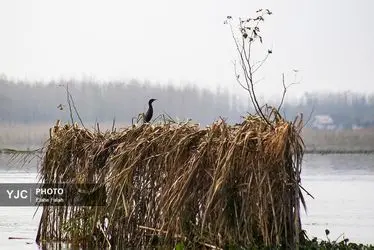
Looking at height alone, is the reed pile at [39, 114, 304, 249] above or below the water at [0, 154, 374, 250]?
above

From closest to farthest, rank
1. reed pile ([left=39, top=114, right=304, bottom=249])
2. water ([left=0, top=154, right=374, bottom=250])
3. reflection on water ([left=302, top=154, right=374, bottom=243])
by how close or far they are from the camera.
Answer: reed pile ([left=39, top=114, right=304, bottom=249]) < water ([left=0, top=154, right=374, bottom=250]) < reflection on water ([left=302, top=154, right=374, bottom=243])

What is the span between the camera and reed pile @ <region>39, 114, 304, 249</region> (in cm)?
1709

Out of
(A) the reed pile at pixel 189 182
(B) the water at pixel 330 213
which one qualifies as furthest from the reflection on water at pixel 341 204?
(A) the reed pile at pixel 189 182

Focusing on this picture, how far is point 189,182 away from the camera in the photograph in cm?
1764

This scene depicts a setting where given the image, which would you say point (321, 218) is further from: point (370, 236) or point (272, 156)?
point (272, 156)

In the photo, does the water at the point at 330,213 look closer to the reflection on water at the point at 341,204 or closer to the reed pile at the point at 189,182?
the reflection on water at the point at 341,204

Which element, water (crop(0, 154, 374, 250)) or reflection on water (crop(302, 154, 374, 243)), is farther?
reflection on water (crop(302, 154, 374, 243))

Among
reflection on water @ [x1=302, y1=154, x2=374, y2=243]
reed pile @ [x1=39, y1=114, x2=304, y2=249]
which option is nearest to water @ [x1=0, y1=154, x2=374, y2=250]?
reflection on water @ [x1=302, y1=154, x2=374, y2=243]

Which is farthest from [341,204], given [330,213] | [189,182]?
[189,182]

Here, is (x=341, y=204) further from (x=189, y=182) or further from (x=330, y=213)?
(x=189, y=182)

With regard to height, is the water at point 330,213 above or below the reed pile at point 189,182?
below

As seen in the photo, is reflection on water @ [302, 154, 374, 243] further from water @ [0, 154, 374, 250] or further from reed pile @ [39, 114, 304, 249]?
reed pile @ [39, 114, 304, 249]

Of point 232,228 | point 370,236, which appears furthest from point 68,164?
point 370,236

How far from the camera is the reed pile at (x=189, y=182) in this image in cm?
1709
